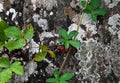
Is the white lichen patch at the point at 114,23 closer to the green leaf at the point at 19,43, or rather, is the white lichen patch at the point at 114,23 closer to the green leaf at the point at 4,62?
the green leaf at the point at 19,43

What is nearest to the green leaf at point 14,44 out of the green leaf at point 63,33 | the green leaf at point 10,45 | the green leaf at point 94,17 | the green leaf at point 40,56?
the green leaf at point 10,45

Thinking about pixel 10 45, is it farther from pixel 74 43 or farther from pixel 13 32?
pixel 74 43

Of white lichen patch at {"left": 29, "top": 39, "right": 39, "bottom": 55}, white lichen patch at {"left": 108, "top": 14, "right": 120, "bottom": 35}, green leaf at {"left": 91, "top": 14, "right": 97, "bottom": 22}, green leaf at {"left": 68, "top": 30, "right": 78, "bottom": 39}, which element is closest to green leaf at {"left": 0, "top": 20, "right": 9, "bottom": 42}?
white lichen patch at {"left": 29, "top": 39, "right": 39, "bottom": 55}

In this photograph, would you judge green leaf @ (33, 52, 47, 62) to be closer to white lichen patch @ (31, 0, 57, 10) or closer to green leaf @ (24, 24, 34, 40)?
green leaf @ (24, 24, 34, 40)

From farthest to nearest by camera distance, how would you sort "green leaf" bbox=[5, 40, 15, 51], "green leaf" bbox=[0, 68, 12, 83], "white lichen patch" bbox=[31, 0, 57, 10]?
"white lichen patch" bbox=[31, 0, 57, 10]
"green leaf" bbox=[5, 40, 15, 51]
"green leaf" bbox=[0, 68, 12, 83]

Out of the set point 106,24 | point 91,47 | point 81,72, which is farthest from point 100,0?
point 81,72

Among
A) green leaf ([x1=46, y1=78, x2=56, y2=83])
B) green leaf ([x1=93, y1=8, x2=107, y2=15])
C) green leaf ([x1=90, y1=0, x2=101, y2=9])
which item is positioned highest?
green leaf ([x1=90, y1=0, x2=101, y2=9])
